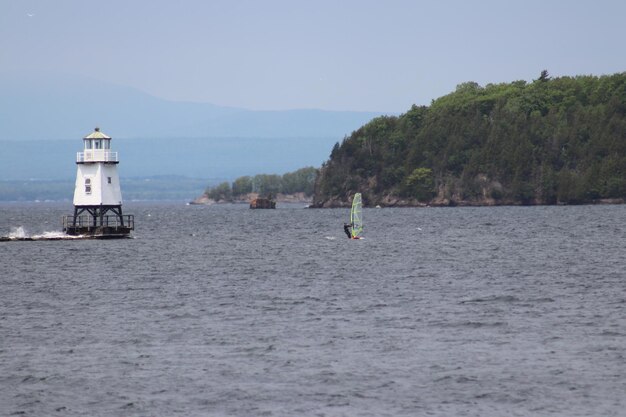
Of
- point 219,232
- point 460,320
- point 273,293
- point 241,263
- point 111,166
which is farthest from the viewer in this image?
point 219,232

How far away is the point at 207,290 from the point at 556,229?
79.8m

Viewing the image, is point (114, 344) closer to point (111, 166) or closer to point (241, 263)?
point (241, 263)

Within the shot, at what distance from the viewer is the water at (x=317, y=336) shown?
40.2 metres

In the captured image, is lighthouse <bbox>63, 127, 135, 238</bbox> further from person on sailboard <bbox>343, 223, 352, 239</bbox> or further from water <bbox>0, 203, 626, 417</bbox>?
person on sailboard <bbox>343, 223, 352, 239</bbox>

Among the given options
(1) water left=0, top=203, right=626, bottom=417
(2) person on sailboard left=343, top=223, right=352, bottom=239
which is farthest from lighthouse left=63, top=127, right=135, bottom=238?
(2) person on sailboard left=343, top=223, right=352, bottom=239

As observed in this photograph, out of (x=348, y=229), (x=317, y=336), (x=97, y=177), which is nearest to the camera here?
(x=317, y=336)

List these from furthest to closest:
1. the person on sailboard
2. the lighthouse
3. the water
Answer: the person on sailboard < the lighthouse < the water

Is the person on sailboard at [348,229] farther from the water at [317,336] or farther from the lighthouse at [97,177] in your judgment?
the water at [317,336]

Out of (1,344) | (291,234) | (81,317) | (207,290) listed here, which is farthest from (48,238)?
A: (1,344)

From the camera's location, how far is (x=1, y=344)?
51062 mm

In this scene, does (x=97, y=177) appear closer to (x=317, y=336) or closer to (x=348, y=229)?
(x=348, y=229)

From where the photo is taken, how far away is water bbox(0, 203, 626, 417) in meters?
40.2

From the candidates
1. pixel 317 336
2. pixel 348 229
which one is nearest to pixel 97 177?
pixel 348 229

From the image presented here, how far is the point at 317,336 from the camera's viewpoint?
52.2 m
